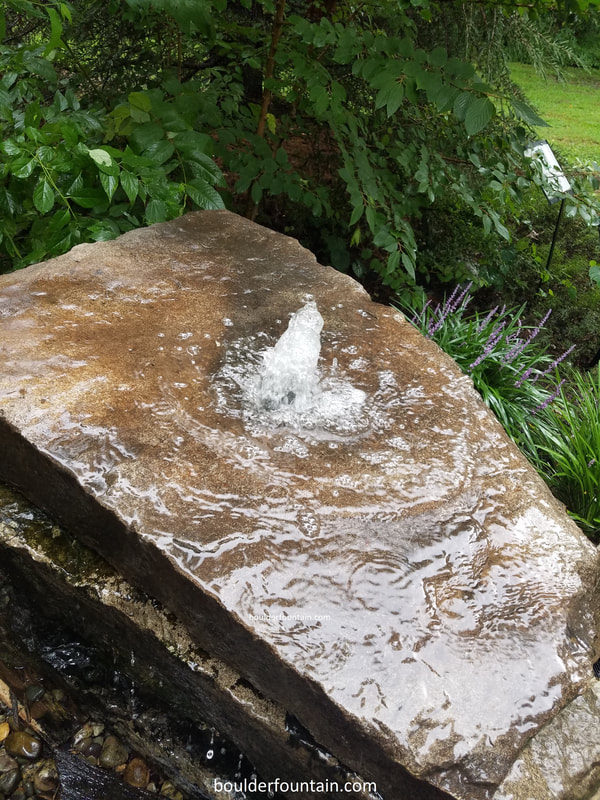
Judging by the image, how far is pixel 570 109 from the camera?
9.32m

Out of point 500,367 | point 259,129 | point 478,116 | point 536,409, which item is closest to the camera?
point 478,116

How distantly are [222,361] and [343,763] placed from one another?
1034 millimetres

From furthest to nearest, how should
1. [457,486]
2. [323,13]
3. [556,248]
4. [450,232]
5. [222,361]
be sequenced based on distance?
[556,248] < [450,232] < [323,13] < [222,361] < [457,486]

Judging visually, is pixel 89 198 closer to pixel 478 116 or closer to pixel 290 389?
pixel 290 389

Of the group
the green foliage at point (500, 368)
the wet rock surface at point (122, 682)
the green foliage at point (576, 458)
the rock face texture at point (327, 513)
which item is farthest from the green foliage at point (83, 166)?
the green foliage at point (576, 458)

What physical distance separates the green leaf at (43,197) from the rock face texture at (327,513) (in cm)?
31

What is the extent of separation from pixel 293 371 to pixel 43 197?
115 cm

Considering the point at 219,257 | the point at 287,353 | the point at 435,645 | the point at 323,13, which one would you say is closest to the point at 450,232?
the point at 323,13

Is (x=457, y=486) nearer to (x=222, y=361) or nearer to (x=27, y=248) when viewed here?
(x=222, y=361)

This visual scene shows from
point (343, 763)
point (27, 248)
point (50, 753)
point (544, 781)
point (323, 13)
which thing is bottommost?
point (50, 753)

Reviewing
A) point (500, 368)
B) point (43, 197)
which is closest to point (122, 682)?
point (43, 197)

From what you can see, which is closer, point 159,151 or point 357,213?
point 159,151

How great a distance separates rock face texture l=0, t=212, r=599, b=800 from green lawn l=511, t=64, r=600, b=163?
6139 mm

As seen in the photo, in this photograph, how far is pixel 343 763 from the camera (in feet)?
4.42
